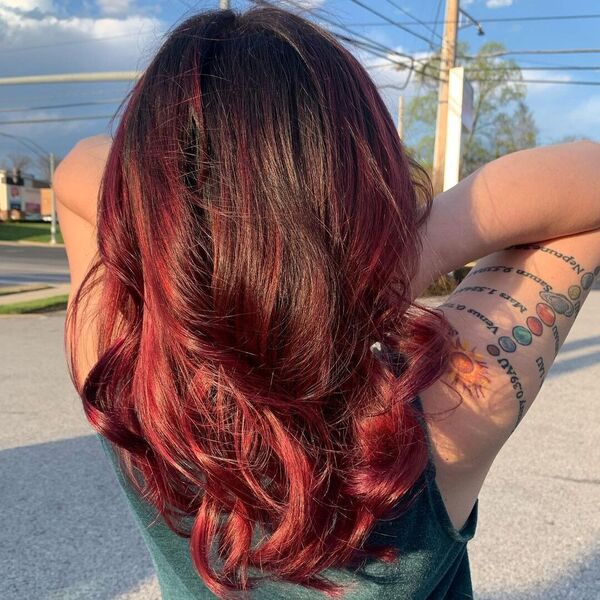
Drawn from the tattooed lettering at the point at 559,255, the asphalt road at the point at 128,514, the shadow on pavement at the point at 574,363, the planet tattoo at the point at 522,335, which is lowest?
the shadow on pavement at the point at 574,363

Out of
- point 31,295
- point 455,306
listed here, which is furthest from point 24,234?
point 455,306

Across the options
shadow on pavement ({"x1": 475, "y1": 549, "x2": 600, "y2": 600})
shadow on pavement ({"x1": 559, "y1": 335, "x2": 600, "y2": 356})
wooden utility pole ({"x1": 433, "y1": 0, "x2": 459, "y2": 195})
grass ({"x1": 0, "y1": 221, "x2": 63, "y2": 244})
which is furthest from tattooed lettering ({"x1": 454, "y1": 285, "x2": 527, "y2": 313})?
grass ({"x1": 0, "y1": 221, "x2": 63, "y2": 244})

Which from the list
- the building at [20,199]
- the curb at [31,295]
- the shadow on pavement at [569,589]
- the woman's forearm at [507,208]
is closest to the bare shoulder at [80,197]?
the woman's forearm at [507,208]

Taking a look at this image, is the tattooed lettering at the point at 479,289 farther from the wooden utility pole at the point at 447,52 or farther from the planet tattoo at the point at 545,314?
the wooden utility pole at the point at 447,52

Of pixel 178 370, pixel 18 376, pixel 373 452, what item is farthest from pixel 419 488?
pixel 18 376

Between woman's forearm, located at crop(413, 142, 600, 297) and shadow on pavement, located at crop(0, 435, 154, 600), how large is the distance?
2052mm

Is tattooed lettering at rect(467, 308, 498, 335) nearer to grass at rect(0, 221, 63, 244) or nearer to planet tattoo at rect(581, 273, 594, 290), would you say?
planet tattoo at rect(581, 273, 594, 290)

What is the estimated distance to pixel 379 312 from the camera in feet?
2.43

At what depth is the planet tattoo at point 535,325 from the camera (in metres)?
0.85

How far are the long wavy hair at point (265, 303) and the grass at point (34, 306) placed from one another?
8.84m

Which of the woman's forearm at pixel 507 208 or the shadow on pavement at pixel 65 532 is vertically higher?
the woman's forearm at pixel 507 208

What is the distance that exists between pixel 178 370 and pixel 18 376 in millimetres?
5206

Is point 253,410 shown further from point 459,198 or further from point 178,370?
point 459,198

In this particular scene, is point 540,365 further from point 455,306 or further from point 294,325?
point 294,325
